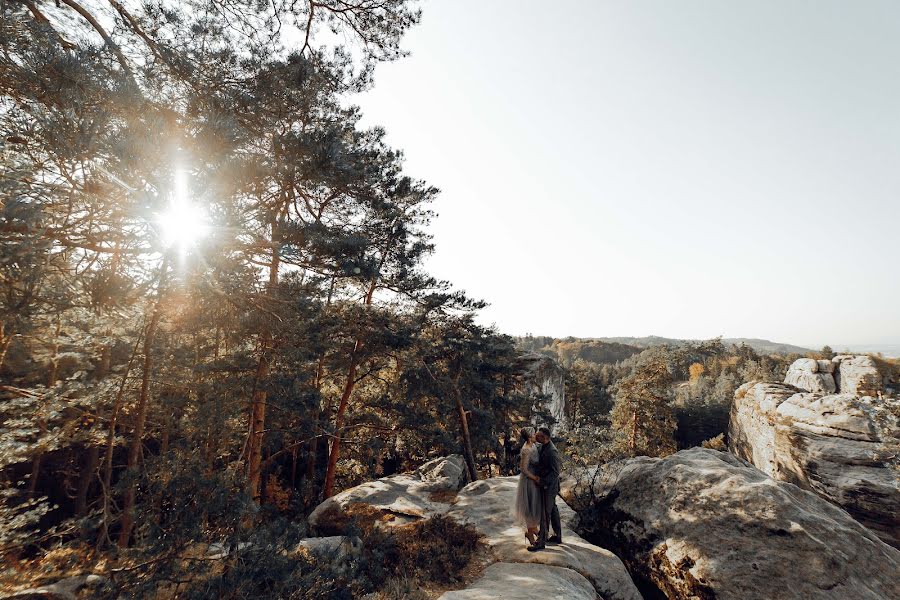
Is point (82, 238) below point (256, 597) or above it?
above

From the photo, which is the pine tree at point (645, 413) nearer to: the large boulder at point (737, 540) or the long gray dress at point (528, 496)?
the large boulder at point (737, 540)

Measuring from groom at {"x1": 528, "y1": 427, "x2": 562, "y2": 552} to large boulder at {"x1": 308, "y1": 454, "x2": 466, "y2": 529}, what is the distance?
338cm

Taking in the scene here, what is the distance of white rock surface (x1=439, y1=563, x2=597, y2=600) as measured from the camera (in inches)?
174

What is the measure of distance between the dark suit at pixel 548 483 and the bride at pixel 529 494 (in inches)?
3.3

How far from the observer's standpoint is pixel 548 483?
6051mm

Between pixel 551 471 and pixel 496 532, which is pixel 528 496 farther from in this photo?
pixel 496 532

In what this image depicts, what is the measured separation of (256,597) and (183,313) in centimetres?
565

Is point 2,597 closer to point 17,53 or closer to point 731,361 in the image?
point 17,53

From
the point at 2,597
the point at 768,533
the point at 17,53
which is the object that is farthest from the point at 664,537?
the point at 17,53

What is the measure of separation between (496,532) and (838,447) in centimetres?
1728

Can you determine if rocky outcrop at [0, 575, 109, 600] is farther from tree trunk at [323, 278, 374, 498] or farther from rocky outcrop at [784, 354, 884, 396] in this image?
rocky outcrop at [784, 354, 884, 396]

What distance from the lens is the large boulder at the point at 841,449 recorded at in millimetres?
12750

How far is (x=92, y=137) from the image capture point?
3174 millimetres

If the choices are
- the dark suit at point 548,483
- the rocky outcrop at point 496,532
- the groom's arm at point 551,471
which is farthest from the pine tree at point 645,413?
the groom's arm at point 551,471
